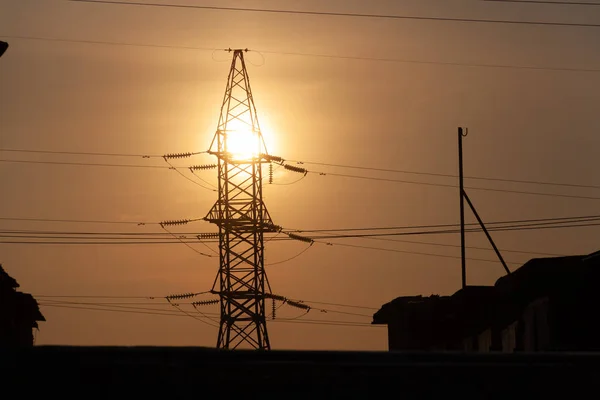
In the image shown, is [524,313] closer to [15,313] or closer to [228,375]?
[228,375]

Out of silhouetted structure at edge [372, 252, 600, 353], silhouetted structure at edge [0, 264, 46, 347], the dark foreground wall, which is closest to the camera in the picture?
the dark foreground wall

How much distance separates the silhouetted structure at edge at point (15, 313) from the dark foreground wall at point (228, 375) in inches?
1335

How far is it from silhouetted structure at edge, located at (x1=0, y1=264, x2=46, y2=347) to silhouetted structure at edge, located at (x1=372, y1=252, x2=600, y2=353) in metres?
19.8

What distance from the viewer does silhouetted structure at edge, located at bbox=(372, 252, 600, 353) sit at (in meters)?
36.6

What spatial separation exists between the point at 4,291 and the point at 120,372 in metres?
39.4

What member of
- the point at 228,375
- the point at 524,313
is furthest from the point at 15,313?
the point at 228,375

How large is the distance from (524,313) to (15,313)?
1130 inches

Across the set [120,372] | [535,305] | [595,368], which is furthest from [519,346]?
[120,372]

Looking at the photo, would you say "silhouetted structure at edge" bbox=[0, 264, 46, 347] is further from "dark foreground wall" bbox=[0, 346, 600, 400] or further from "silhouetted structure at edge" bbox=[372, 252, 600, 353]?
"dark foreground wall" bbox=[0, 346, 600, 400]

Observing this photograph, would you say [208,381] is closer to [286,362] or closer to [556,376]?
[286,362]

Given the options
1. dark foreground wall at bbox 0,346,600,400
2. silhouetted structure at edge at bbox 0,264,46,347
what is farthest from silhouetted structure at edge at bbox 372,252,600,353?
silhouetted structure at edge at bbox 0,264,46,347

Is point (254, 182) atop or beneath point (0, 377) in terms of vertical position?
atop

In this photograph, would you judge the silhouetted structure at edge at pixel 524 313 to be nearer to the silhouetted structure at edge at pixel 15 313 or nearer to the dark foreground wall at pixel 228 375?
the dark foreground wall at pixel 228 375

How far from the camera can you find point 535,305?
39969 mm
